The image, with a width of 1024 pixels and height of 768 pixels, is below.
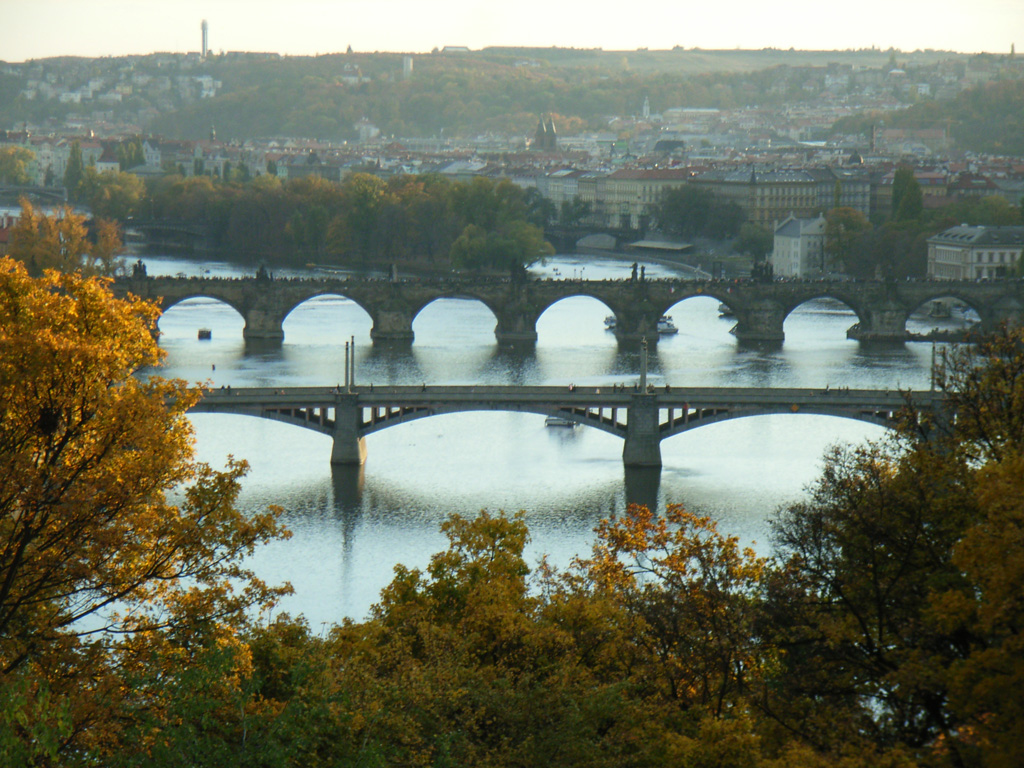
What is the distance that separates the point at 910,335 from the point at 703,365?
8506 mm

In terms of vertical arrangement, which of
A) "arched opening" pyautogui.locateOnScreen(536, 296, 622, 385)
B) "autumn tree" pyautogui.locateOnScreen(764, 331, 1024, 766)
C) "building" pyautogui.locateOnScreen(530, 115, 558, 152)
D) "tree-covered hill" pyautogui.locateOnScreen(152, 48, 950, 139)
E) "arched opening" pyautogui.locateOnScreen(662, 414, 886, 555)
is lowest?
"arched opening" pyautogui.locateOnScreen(662, 414, 886, 555)

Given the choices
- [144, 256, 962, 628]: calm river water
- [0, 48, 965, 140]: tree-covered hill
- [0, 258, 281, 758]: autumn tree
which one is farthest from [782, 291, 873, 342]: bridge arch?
[0, 48, 965, 140]: tree-covered hill

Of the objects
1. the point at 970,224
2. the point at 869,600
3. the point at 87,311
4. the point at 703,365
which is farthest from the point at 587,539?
the point at 970,224

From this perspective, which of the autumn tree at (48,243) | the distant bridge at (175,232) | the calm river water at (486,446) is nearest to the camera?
the calm river water at (486,446)

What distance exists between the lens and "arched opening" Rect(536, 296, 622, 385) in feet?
126

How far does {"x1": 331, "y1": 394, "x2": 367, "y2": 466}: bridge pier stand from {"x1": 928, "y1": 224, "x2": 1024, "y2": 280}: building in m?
29.4

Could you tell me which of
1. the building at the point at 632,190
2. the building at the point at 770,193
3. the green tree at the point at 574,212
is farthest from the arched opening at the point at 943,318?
the building at the point at 632,190

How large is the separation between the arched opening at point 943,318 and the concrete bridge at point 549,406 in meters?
17.3

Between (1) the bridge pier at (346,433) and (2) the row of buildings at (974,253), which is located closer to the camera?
(1) the bridge pier at (346,433)

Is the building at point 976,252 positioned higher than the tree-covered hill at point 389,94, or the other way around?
the tree-covered hill at point 389,94

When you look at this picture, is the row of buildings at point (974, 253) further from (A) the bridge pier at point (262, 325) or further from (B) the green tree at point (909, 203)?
(A) the bridge pier at point (262, 325)

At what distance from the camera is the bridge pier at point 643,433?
27703 mm

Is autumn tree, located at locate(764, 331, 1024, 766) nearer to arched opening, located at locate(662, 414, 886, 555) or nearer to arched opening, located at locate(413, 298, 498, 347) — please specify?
arched opening, located at locate(662, 414, 886, 555)

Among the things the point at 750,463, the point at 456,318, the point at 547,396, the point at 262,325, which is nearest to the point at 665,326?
the point at 456,318
